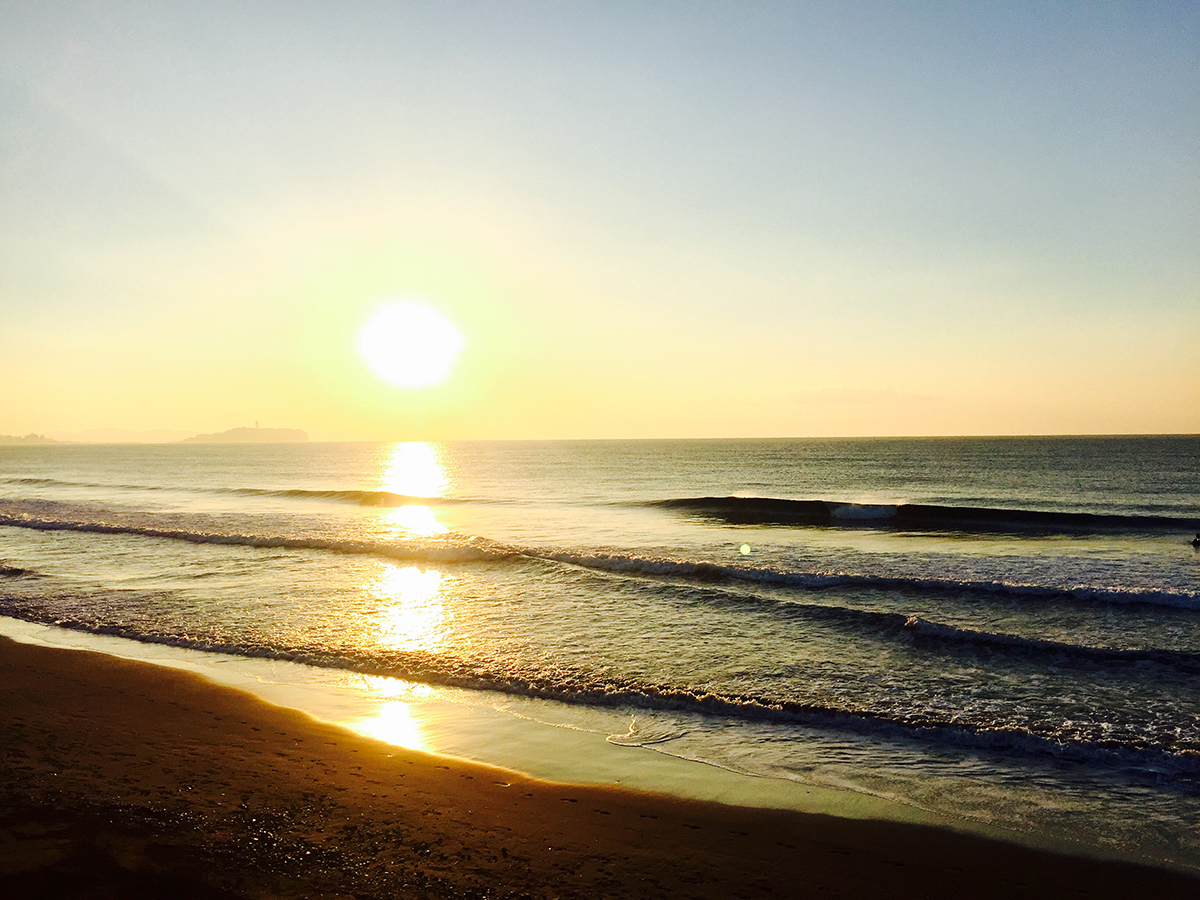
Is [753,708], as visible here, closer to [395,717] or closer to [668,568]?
[395,717]

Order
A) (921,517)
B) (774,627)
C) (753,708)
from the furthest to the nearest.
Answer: (921,517)
(774,627)
(753,708)

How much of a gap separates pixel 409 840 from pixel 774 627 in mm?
10827

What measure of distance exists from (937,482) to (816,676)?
59466mm

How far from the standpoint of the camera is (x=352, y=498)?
5625 cm

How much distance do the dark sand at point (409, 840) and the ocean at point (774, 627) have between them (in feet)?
3.93

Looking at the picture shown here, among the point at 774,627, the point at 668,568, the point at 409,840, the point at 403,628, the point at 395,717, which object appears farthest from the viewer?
the point at 668,568

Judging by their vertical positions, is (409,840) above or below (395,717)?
above

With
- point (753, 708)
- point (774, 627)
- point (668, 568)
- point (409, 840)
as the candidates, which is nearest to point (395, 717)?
point (409, 840)

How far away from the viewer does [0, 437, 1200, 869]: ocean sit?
923 cm

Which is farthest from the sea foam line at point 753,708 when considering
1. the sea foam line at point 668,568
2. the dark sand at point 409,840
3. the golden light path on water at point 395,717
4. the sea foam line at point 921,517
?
the sea foam line at point 921,517

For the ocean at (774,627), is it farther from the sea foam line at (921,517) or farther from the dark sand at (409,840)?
the dark sand at (409,840)

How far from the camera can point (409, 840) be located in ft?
22.5

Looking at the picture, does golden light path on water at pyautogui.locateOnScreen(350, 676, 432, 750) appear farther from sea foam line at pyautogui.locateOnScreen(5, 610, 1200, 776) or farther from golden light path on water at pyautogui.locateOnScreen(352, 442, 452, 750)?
sea foam line at pyautogui.locateOnScreen(5, 610, 1200, 776)

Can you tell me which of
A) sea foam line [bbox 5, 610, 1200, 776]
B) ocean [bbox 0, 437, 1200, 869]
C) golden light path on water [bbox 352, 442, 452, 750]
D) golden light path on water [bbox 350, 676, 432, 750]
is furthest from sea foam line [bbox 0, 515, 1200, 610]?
golden light path on water [bbox 350, 676, 432, 750]
